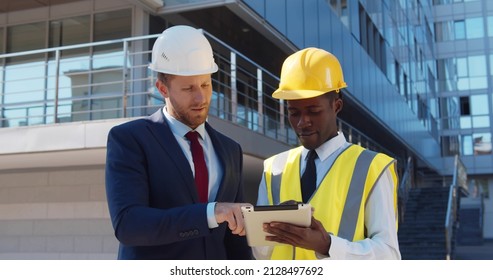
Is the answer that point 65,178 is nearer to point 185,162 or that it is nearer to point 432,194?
point 185,162

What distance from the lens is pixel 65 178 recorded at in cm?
1049

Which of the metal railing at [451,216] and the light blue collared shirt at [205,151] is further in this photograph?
the metal railing at [451,216]

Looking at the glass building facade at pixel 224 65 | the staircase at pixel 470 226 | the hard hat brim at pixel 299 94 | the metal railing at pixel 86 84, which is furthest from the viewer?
the staircase at pixel 470 226

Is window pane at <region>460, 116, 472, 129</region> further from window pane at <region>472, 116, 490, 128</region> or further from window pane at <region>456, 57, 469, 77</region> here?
window pane at <region>456, 57, 469, 77</region>

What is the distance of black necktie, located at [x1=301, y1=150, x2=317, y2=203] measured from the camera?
2.65 m

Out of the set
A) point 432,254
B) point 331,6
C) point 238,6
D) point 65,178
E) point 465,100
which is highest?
point 465,100

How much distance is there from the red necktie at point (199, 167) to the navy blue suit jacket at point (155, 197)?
0.20ft

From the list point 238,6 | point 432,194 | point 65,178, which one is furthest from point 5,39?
point 432,194

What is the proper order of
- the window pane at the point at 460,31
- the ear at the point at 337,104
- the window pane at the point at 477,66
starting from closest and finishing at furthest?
the ear at the point at 337,104 < the window pane at the point at 477,66 < the window pane at the point at 460,31

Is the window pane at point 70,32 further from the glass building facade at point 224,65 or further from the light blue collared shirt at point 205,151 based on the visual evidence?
the light blue collared shirt at point 205,151

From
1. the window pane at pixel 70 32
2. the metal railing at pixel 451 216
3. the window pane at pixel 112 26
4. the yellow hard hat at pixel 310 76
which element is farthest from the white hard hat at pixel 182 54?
the metal railing at pixel 451 216

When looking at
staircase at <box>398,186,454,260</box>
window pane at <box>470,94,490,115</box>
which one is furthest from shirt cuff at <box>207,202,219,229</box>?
window pane at <box>470,94,490,115</box>

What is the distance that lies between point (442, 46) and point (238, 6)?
3675 centimetres

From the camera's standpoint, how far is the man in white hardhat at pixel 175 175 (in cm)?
210
